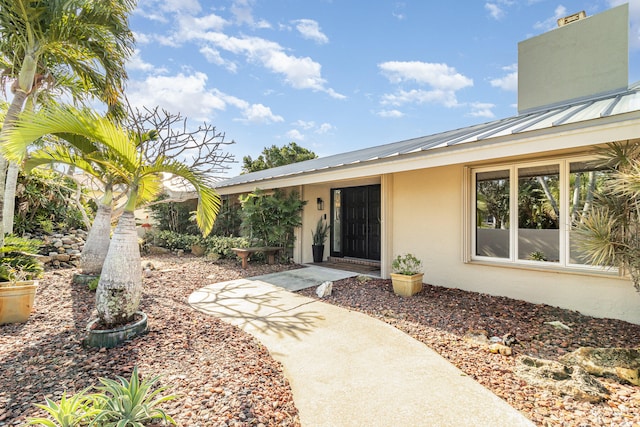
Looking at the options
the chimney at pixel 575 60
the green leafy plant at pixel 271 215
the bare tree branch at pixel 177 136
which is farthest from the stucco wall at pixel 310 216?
the chimney at pixel 575 60

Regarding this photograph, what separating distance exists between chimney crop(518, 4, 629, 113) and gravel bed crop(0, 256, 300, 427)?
7.91 meters

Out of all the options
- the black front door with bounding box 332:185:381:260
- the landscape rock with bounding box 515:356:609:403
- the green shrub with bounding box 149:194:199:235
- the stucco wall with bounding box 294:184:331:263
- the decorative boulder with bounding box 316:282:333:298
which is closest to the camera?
the landscape rock with bounding box 515:356:609:403

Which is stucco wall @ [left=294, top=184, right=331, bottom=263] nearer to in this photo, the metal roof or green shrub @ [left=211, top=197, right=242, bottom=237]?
the metal roof

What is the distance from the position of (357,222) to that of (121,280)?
22.5 ft

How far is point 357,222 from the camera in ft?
30.5

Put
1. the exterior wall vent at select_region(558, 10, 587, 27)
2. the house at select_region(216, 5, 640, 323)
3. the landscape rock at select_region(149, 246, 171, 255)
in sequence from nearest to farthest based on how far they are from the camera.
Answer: the house at select_region(216, 5, 640, 323)
the exterior wall vent at select_region(558, 10, 587, 27)
the landscape rock at select_region(149, 246, 171, 255)

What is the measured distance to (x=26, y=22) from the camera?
4.89m

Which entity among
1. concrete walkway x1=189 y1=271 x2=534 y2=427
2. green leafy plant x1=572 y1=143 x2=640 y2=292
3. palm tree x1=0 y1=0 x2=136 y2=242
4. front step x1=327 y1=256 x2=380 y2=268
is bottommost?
concrete walkway x1=189 y1=271 x2=534 y2=427

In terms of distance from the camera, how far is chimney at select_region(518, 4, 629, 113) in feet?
19.3

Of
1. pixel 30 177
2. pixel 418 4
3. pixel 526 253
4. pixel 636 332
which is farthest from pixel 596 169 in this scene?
pixel 30 177

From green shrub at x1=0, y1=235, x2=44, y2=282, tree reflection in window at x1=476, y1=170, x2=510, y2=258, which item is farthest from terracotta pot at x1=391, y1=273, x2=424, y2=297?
green shrub at x1=0, y1=235, x2=44, y2=282

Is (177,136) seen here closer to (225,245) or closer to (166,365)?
(225,245)

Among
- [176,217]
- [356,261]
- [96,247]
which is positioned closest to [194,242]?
[176,217]

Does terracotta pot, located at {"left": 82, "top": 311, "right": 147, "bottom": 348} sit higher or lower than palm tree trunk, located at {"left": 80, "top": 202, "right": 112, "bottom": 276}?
lower
